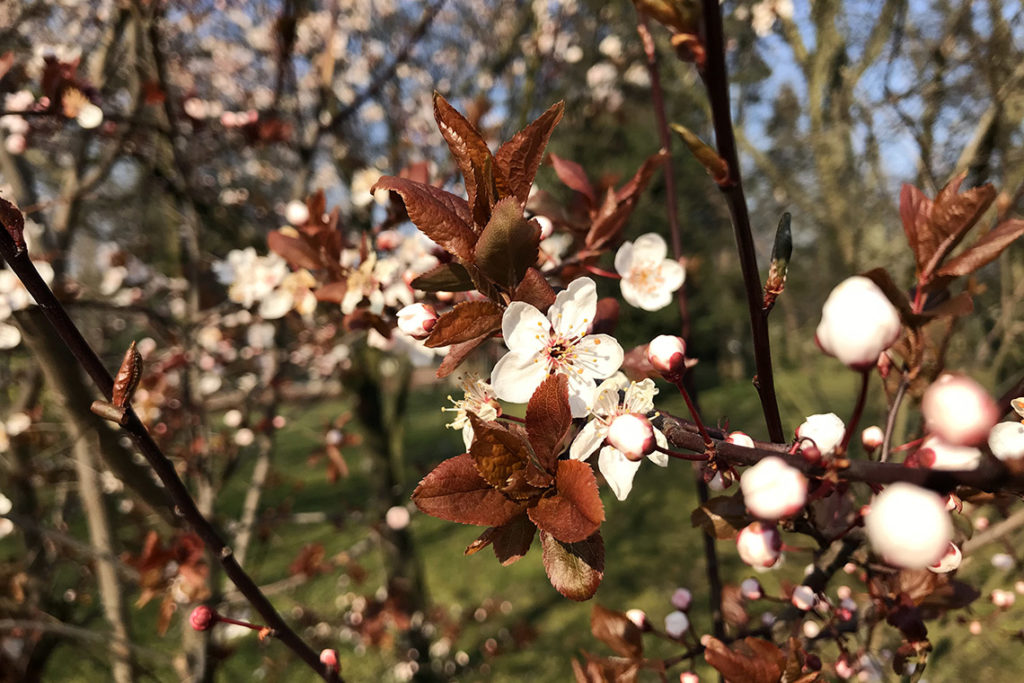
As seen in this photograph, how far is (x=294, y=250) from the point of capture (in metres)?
1.15

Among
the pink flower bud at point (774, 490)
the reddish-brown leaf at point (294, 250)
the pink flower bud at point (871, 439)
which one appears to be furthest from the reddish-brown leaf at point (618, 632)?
the reddish-brown leaf at point (294, 250)

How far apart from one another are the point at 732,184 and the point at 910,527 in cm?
29

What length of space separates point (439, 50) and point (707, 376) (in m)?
8.54

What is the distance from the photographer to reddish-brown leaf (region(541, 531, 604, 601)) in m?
0.58

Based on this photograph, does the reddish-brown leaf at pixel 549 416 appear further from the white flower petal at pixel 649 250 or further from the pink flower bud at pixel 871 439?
the white flower petal at pixel 649 250

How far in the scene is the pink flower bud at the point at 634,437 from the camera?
0.54m

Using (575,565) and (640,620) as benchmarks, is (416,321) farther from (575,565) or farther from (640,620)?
(640,620)

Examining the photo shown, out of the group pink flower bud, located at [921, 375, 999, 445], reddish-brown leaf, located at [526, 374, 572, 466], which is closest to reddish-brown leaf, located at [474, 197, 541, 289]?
reddish-brown leaf, located at [526, 374, 572, 466]

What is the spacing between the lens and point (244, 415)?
2.44 meters

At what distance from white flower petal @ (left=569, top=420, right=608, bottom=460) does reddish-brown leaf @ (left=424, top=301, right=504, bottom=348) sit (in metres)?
0.17

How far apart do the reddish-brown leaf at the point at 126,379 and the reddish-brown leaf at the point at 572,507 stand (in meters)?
0.47

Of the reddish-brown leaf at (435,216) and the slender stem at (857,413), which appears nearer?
the slender stem at (857,413)

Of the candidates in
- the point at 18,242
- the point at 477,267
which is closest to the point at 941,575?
the point at 477,267

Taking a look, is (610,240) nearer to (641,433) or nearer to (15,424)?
(641,433)
